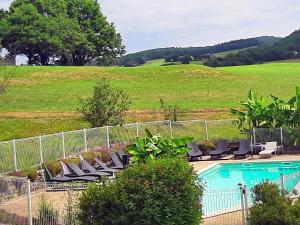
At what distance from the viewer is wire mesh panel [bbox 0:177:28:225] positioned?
13.3 m

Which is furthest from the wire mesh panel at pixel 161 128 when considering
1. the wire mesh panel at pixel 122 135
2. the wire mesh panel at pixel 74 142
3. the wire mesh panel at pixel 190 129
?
the wire mesh panel at pixel 74 142

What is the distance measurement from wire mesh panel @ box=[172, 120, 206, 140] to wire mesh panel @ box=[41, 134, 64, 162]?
28.9 ft

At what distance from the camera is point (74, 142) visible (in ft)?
87.4

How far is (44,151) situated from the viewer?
79.0 ft

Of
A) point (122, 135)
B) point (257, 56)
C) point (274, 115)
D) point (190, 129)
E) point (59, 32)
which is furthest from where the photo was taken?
point (257, 56)

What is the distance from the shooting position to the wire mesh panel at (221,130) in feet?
106

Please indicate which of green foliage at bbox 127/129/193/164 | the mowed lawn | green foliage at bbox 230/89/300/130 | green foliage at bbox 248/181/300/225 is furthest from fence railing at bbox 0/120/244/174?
green foliage at bbox 248/181/300/225

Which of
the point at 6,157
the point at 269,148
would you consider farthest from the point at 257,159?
the point at 6,157

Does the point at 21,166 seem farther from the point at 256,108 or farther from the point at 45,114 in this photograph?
the point at 45,114

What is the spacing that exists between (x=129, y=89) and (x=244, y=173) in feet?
96.5

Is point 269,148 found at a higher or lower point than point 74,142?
lower

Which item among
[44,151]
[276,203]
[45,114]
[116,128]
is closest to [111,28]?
[45,114]

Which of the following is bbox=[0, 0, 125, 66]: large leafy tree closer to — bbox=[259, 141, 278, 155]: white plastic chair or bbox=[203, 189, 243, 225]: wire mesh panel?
bbox=[259, 141, 278, 155]: white plastic chair

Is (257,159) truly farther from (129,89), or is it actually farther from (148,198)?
(129,89)
